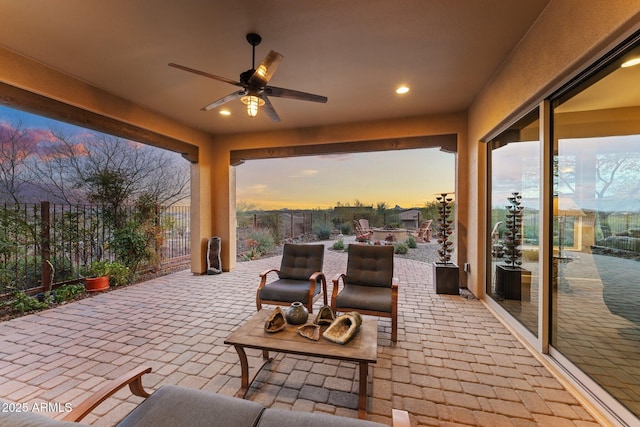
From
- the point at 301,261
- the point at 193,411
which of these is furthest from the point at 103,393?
the point at 301,261

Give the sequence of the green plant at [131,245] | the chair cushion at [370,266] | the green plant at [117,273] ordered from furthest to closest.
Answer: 1. the green plant at [131,245]
2. the green plant at [117,273]
3. the chair cushion at [370,266]

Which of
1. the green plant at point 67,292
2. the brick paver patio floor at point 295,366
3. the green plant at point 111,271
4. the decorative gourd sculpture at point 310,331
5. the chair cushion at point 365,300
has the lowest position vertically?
the brick paver patio floor at point 295,366

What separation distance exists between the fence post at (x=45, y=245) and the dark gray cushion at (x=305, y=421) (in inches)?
196

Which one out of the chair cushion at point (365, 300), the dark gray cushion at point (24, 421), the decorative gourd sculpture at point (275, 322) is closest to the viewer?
the dark gray cushion at point (24, 421)

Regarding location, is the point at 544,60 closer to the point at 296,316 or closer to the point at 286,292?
the point at 296,316

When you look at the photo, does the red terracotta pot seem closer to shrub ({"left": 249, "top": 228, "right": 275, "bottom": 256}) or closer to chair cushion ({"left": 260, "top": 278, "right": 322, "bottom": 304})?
chair cushion ({"left": 260, "top": 278, "right": 322, "bottom": 304})

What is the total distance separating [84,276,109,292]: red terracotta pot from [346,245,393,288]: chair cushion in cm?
434

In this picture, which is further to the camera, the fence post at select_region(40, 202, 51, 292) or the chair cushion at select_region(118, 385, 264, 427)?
the fence post at select_region(40, 202, 51, 292)

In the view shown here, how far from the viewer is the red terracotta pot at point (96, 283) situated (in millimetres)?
4266

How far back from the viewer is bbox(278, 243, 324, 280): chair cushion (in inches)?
135

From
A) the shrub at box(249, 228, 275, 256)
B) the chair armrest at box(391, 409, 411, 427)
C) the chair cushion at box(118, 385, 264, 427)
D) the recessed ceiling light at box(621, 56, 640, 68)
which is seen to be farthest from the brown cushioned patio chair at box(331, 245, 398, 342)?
the shrub at box(249, 228, 275, 256)

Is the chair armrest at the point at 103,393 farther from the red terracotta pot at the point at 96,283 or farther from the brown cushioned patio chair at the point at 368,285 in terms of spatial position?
the red terracotta pot at the point at 96,283

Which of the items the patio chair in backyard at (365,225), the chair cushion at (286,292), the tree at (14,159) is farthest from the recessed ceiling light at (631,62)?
the patio chair in backyard at (365,225)

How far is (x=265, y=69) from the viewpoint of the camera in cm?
216
